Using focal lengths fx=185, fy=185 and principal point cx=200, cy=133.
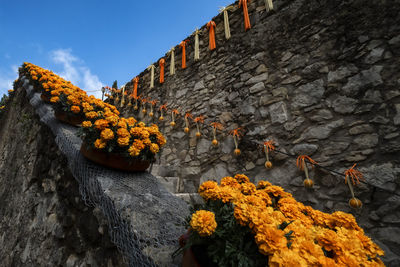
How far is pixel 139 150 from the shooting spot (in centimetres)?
158

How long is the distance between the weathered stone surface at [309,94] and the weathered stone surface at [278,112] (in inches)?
5.2

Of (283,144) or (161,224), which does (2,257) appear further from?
(283,144)

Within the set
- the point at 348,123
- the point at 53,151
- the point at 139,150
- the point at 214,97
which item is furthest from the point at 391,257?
the point at 53,151

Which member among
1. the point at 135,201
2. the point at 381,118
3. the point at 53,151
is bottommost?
the point at 135,201

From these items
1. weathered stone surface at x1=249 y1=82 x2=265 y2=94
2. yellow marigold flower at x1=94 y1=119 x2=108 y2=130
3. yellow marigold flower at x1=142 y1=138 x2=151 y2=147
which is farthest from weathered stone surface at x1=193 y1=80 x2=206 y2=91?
yellow marigold flower at x1=94 y1=119 x2=108 y2=130

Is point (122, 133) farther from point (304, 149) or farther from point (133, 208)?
point (304, 149)

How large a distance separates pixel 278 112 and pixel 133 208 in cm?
202

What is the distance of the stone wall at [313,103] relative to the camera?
170cm

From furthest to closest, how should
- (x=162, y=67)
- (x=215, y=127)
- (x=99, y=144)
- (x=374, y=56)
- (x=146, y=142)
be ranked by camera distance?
1. (x=162, y=67)
2. (x=215, y=127)
3. (x=374, y=56)
4. (x=146, y=142)
5. (x=99, y=144)

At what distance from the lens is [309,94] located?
7.23 ft

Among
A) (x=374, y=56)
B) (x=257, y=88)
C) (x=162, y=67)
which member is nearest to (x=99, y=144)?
(x=257, y=88)

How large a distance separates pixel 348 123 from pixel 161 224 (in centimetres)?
204

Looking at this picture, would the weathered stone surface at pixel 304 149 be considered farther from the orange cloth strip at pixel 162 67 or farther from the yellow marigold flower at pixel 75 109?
the orange cloth strip at pixel 162 67

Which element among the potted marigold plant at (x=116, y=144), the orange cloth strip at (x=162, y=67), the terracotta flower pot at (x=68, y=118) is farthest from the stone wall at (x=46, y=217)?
the orange cloth strip at (x=162, y=67)
